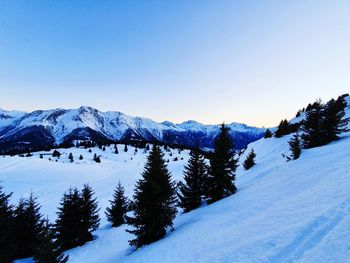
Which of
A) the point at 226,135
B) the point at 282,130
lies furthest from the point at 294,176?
the point at 282,130

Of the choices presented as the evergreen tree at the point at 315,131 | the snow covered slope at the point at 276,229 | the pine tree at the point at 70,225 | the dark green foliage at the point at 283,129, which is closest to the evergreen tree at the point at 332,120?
the evergreen tree at the point at 315,131

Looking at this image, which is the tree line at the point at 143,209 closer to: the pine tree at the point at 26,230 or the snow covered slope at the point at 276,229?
the pine tree at the point at 26,230

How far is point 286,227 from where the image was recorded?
955cm

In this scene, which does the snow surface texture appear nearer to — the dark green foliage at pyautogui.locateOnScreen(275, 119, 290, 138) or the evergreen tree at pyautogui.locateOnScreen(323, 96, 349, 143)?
the evergreen tree at pyautogui.locateOnScreen(323, 96, 349, 143)

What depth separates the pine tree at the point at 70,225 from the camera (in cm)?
2594

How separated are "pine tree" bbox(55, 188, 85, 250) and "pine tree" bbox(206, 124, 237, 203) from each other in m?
16.1

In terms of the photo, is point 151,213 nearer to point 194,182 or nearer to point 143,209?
point 143,209

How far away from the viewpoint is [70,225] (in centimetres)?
2614

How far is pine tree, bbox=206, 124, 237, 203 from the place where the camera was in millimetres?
22234

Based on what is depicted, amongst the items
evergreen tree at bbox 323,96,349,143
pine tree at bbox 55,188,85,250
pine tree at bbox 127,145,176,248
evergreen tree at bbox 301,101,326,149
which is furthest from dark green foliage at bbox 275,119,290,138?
pine tree at bbox 55,188,85,250

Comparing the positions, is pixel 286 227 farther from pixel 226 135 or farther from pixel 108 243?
pixel 108 243

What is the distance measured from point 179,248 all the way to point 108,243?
49.6 ft

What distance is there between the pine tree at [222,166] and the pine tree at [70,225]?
16.1 meters

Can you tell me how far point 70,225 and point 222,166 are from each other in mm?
18844
